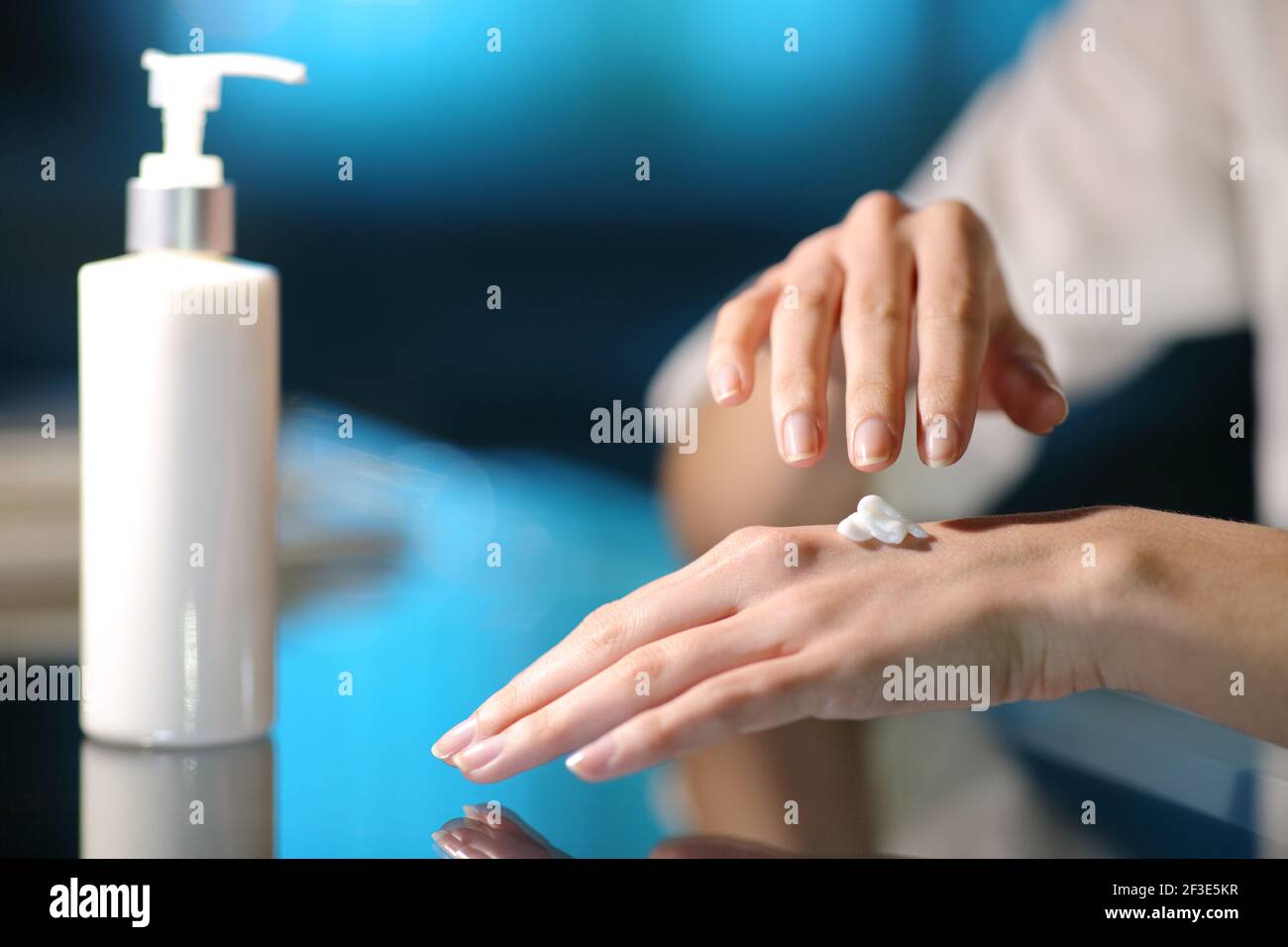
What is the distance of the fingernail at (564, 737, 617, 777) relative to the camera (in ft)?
1.16

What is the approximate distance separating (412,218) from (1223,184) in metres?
0.52

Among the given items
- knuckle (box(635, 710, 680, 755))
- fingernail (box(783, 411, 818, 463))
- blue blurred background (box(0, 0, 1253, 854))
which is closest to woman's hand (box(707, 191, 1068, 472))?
fingernail (box(783, 411, 818, 463))

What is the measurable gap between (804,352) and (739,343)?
3cm

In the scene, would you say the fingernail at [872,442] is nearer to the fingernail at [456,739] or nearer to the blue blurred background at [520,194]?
the fingernail at [456,739]

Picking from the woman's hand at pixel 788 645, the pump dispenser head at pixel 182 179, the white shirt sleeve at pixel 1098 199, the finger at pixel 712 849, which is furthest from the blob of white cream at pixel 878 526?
the white shirt sleeve at pixel 1098 199

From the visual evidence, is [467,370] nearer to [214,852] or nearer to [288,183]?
[288,183]

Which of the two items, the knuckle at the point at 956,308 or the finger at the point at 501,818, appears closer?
the finger at the point at 501,818

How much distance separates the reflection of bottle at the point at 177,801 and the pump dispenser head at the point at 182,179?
157 mm

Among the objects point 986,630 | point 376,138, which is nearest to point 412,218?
point 376,138

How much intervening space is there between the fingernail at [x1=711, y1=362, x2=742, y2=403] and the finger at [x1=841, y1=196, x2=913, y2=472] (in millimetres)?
41

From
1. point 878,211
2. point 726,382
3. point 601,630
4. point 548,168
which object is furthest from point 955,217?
point 548,168

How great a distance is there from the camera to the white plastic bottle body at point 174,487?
37 cm

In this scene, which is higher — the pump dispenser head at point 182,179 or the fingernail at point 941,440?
the pump dispenser head at point 182,179

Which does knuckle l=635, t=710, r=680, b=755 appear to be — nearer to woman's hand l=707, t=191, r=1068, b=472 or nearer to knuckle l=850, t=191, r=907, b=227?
woman's hand l=707, t=191, r=1068, b=472
